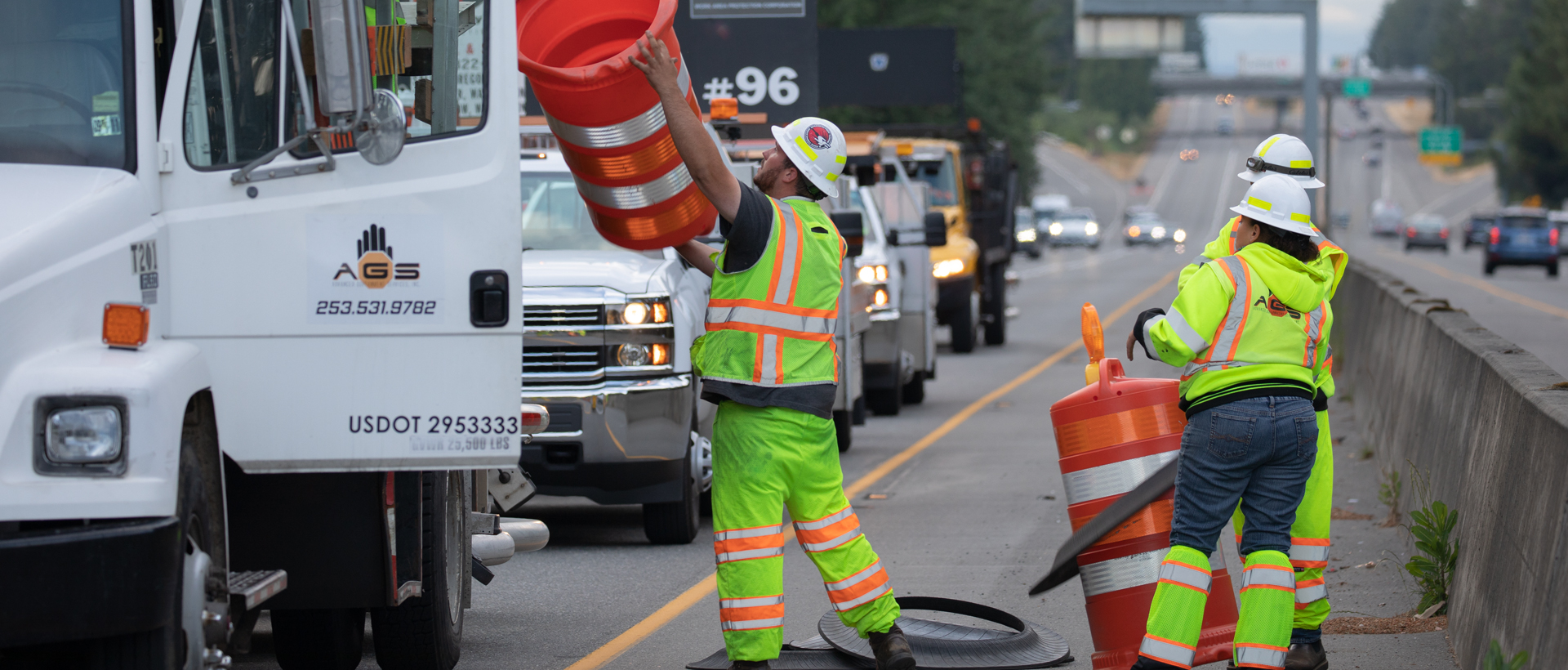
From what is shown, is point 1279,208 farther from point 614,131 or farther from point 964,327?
point 964,327

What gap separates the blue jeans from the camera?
5.59 meters

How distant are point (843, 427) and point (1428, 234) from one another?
198ft

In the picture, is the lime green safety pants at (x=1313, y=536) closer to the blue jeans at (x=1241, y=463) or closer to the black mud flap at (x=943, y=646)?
the blue jeans at (x=1241, y=463)

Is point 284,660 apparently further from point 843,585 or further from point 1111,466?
point 1111,466

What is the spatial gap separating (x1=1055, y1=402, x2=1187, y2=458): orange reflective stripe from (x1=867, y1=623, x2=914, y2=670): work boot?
797 millimetres

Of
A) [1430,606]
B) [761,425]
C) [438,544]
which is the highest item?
[761,425]

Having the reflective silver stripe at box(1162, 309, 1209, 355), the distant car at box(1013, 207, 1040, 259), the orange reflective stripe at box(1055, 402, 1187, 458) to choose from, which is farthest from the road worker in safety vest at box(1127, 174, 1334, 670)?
the distant car at box(1013, 207, 1040, 259)

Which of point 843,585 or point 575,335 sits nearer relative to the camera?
point 843,585

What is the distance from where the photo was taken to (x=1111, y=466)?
19.4 ft

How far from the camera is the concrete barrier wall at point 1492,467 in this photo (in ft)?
17.5

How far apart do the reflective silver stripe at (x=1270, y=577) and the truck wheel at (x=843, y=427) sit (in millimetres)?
7289

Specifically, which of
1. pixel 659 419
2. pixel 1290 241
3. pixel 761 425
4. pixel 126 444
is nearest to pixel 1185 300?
pixel 1290 241

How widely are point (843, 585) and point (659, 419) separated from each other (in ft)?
11.0

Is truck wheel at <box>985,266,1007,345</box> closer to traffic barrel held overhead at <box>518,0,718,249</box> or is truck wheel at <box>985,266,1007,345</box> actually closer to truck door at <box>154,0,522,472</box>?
traffic barrel held overhead at <box>518,0,718,249</box>
